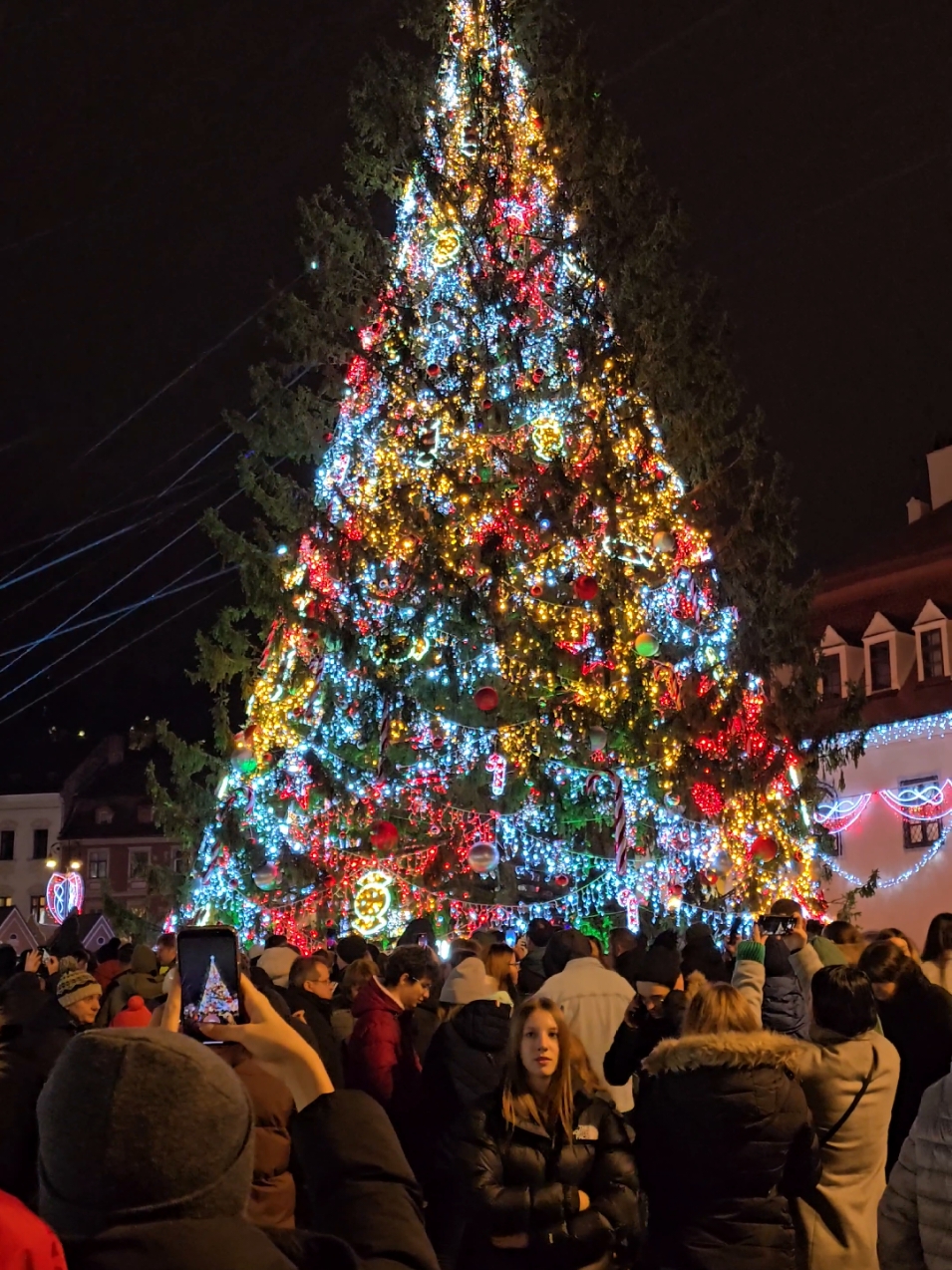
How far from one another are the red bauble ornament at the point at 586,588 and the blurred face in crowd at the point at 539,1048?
1443 centimetres

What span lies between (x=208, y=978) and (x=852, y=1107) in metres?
2.78

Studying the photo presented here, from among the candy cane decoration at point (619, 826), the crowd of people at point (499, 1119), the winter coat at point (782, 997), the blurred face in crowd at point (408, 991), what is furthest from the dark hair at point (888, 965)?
the candy cane decoration at point (619, 826)

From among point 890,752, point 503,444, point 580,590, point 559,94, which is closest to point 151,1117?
point 580,590

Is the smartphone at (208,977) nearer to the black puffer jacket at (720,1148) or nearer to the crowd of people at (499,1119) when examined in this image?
the crowd of people at (499,1119)

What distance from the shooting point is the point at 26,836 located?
2945 inches

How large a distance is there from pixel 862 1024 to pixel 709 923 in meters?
14.3

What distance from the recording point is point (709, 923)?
64.8 feet

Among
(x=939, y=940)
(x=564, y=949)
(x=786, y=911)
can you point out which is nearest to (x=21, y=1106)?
(x=564, y=949)

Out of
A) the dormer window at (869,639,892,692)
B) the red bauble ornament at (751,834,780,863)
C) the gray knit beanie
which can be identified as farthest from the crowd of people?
the dormer window at (869,639,892,692)

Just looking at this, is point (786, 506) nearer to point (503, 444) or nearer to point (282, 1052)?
point (503, 444)

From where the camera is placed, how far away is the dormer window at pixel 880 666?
35.3m

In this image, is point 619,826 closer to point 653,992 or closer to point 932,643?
point 653,992

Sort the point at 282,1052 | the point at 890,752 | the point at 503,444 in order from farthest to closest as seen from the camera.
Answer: the point at 890,752 < the point at 503,444 < the point at 282,1052

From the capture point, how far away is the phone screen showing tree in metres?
4.36
